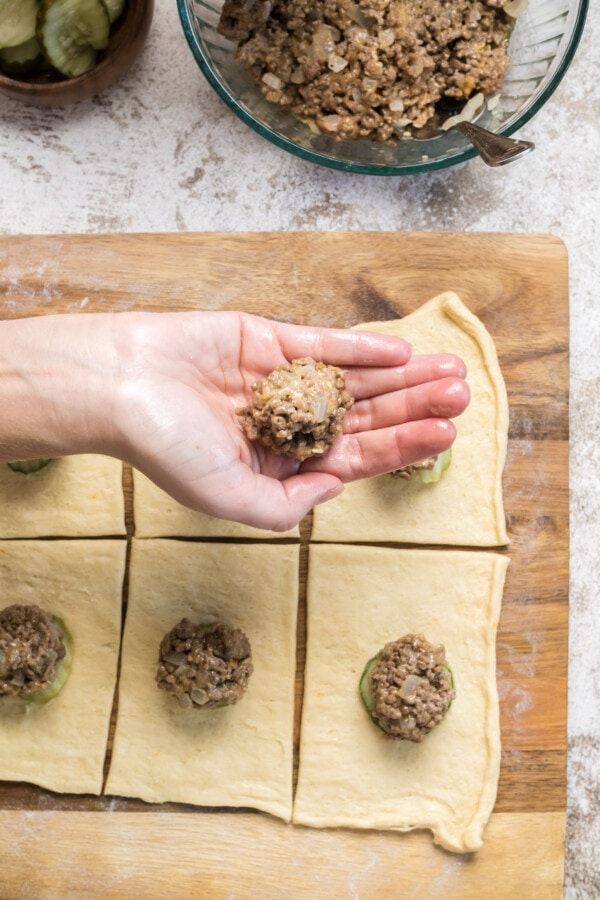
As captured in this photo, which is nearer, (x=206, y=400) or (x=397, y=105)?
(x=206, y=400)

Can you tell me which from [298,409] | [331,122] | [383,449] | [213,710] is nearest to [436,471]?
[383,449]

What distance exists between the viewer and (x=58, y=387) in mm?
3287

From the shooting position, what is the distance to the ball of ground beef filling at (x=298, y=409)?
130 inches

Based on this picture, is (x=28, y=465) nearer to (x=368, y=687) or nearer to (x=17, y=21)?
(x=368, y=687)

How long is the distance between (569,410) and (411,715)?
158cm

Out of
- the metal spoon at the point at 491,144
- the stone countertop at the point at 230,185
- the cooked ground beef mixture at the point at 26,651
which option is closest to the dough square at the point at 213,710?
the cooked ground beef mixture at the point at 26,651

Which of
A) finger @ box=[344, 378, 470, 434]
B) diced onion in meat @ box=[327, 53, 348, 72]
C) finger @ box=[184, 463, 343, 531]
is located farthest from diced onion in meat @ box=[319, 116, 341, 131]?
finger @ box=[184, 463, 343, 531]

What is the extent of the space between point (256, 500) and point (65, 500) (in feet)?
3.93

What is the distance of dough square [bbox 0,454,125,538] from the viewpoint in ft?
13.1

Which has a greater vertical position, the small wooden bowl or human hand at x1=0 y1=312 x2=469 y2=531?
the small wooden bowl

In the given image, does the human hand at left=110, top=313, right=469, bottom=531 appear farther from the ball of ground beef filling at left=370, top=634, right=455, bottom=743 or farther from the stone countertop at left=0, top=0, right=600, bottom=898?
the stone countertop at left=0, top=0, right=600, bottom=898

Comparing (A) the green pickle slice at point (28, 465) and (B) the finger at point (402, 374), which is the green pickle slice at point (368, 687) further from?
(A) the green pickle slice at point (28, 465)

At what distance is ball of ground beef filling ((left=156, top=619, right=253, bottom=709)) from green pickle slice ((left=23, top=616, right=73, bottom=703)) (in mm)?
424

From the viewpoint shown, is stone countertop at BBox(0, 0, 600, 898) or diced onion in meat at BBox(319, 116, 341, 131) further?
stone countertop at BBox(0, 0, 600, 898)
